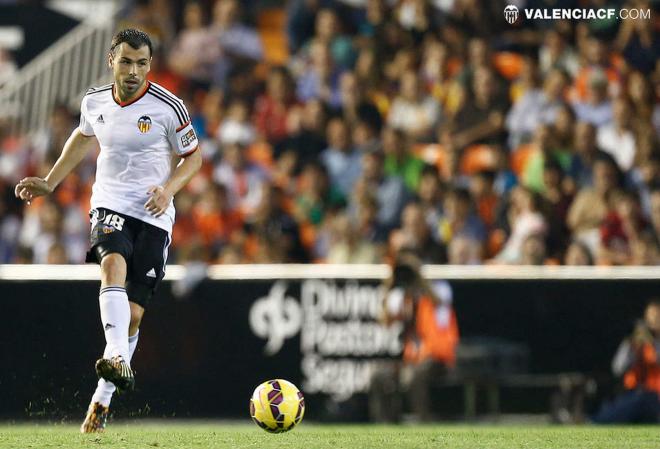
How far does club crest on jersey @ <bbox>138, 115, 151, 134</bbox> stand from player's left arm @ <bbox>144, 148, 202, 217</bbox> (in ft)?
1.05

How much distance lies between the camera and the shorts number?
25.8 feet

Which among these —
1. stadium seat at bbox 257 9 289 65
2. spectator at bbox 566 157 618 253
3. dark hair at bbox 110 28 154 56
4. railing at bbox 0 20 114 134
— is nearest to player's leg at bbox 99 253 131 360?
dark hair at bbox 110 28 154 56

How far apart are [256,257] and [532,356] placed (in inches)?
122

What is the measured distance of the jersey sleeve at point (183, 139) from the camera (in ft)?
26.3

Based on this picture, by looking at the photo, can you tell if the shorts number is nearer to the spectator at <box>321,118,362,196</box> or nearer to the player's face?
the player's face

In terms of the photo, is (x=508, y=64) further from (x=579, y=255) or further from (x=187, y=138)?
(x=187, y=138)

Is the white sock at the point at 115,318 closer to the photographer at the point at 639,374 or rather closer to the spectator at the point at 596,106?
the photographer at the point at 639,374

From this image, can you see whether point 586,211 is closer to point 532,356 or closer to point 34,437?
point 532,356

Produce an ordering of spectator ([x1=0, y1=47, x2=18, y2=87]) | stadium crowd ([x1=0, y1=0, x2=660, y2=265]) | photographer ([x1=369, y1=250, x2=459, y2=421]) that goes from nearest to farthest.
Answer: photographer ([x1=369, y1=250, x2=459, y2=421]) → stadium crowd ([x1=0, y1=0, x2=660, y2=265]) → spectator ([x1=0, y1=47, x2=18, y2=87])

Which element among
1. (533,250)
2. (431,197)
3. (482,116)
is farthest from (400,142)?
(533,250)

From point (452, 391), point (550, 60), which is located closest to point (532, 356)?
point (452, 391)

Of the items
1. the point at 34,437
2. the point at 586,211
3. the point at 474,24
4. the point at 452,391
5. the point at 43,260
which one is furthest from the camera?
the point at 474,24

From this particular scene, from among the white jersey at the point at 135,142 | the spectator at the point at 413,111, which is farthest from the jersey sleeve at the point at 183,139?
the spectator at the point at 413,111

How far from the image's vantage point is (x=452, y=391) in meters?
11.6
